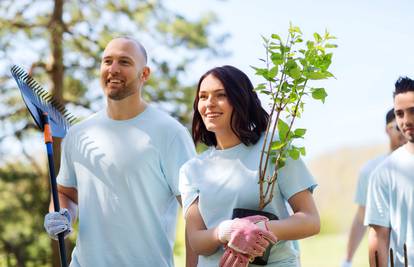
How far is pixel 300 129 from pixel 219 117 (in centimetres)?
30

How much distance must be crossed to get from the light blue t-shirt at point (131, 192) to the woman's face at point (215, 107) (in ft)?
1.85

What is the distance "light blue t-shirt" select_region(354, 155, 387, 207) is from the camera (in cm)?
552

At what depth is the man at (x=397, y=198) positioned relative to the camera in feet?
10.2

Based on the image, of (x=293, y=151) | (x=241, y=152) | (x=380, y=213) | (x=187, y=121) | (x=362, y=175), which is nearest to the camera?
(x=293, y=151)

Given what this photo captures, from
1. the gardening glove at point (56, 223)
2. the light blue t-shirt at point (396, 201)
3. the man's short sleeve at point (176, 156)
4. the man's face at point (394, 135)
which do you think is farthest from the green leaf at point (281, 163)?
the man's face at point (394, 135)

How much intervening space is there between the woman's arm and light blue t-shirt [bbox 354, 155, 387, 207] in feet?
10.1

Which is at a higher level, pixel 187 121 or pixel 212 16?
pixel 212 16

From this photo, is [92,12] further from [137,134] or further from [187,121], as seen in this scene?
[137,134]

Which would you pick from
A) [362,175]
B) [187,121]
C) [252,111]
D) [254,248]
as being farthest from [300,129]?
[187,121]

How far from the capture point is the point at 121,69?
3.27m

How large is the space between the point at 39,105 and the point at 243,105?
4.02ft

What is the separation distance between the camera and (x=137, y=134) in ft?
10.8

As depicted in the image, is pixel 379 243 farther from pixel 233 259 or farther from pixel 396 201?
pixel 233 259

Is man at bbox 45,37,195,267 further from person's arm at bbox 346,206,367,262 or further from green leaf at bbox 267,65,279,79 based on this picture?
person's arm at bbox 346,206,367,262
